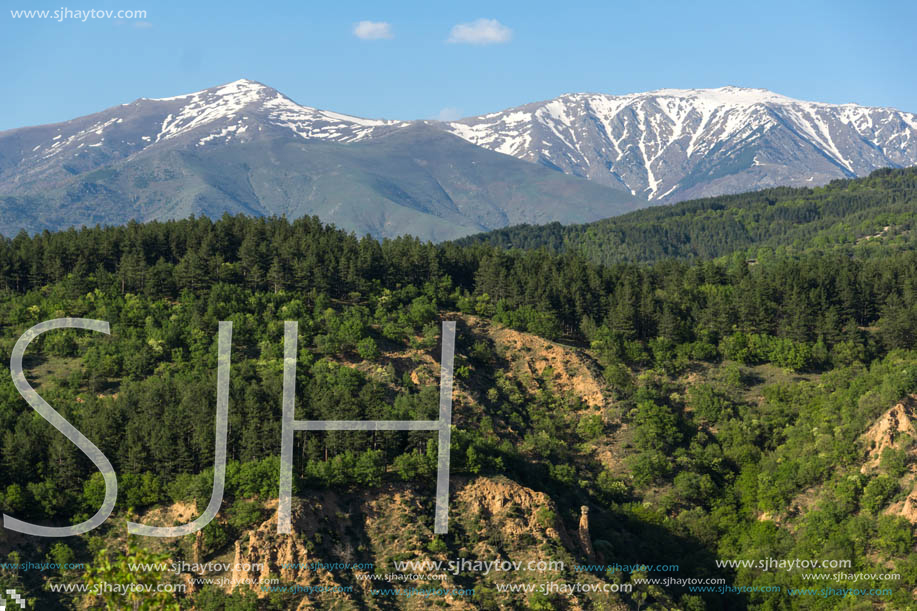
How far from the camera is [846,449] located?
304 feet

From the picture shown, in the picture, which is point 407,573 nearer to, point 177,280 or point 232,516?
point 232,516

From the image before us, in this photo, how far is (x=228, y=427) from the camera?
3201 inches

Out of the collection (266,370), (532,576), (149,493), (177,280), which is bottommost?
(532,576)

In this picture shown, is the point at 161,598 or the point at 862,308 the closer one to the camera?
the point at 161,598

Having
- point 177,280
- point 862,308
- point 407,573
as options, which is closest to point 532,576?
point 407,573

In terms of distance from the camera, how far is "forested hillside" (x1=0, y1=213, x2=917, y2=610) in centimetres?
7475

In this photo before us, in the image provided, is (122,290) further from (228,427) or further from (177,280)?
(228,427)

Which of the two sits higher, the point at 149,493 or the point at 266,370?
the point at 266,370

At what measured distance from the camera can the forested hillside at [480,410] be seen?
74.8m

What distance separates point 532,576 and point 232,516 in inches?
933

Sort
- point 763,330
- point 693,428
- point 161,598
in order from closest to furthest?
1. point 161,598
2. point 693,428
3. point 763,330

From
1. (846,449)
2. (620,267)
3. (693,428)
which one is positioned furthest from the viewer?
(620,267)

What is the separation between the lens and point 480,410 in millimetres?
100125

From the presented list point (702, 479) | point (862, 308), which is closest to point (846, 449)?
point (702, 479)
